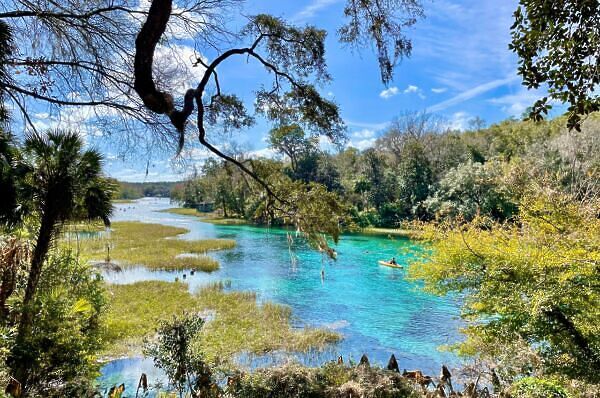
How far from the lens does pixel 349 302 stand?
49.5ft

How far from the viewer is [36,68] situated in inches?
139

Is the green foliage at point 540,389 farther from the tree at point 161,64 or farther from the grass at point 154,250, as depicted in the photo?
the grass at point 154,250

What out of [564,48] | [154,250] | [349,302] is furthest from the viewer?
[154,250]

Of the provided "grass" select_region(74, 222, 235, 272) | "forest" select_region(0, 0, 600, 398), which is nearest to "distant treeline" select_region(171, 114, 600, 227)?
"grass" select_region(74, 222, 235, 272)

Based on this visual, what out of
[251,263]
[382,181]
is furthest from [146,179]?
[382,181]

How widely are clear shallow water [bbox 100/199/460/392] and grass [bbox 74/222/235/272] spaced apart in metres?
1.07

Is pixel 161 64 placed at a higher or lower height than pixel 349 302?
higher

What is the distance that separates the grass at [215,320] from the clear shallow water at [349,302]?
0.54 m

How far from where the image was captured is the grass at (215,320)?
33.7ft

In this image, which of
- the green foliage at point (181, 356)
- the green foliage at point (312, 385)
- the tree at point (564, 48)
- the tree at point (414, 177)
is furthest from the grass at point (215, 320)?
the tree at point (414, 177)

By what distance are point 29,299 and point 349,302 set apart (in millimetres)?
11611

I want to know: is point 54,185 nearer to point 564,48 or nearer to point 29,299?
point 29,299

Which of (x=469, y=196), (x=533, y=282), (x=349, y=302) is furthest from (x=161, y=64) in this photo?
(x=469, y=196)

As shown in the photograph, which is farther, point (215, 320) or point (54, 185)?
point (215, 320)
